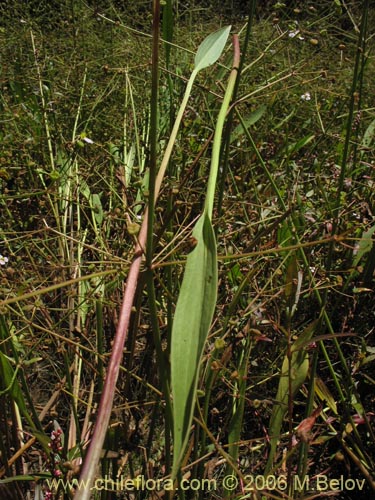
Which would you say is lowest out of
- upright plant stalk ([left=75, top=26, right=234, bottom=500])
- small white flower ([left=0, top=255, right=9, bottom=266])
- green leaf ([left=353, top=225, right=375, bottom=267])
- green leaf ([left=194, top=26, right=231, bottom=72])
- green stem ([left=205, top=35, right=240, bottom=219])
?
small white flower ([left=0, top=255, right=9, bottom=266])

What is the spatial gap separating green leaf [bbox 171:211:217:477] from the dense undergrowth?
0.05m

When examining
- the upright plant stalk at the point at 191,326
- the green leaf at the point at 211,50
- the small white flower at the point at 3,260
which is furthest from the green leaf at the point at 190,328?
the small white flower at the point at 3,260

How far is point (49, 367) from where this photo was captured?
1.15m

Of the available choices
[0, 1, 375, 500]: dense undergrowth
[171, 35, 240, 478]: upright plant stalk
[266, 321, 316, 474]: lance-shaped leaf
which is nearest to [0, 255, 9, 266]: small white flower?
[0, 1, 375, 500]: dense undergrowth

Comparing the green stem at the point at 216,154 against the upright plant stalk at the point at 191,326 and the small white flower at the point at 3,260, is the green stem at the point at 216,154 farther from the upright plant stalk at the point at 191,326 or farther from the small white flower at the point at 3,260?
the small white flower at the point at 3,260

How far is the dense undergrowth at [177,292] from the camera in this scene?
779mm

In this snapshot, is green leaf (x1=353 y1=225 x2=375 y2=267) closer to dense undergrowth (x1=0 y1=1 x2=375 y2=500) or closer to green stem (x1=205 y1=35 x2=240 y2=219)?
dense undergrowth (x1=0 y1=1 x2=375 y2=500)

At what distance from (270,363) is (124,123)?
72cm

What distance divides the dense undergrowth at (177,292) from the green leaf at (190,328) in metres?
0.05

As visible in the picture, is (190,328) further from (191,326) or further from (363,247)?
(363,247)

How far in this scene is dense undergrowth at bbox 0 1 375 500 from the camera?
779 mm

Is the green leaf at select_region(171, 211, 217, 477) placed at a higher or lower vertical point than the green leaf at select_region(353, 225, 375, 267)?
higher

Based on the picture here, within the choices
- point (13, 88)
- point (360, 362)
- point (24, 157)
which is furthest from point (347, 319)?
point (13, 88)

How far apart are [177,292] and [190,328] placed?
0.51 m
